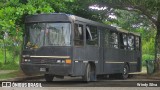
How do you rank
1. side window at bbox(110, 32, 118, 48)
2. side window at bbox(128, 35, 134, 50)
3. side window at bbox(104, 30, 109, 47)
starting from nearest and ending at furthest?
side window at bbox(104, 30, 109, 47), side window at bbox(110, 32, 118, 48), side window at bbox(128, 35, 134, 50)

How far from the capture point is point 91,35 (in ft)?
60.8

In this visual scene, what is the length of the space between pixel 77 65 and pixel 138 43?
1084 centimetres

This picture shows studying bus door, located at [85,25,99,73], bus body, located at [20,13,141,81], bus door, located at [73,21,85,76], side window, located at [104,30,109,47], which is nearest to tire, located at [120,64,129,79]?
side window, located at [104,30,109,47]

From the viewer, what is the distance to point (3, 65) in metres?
28.0

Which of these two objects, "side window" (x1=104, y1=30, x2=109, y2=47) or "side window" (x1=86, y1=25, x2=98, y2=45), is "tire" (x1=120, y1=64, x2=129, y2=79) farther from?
"side window" (x1=86, y1=25, x2=98, y2=45)

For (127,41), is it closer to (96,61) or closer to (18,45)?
(96,61)

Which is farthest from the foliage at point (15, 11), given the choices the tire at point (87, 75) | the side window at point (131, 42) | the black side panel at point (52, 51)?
the side window at point (131, 42)

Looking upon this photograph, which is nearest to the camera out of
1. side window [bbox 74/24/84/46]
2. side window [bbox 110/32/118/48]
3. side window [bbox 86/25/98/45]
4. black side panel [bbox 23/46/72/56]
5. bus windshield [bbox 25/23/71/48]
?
black side panel [bbox 23/46/72/56]

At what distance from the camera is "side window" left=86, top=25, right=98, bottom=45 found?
59.4ft

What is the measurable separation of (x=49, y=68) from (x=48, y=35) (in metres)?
1.48

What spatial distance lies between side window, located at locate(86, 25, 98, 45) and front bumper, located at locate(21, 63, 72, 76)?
235cm

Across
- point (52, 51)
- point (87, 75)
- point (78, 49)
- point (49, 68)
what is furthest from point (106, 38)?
point (49, 68)

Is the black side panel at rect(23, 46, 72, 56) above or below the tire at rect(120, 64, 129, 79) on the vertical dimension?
above

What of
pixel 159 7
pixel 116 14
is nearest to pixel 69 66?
pixel 159 7
